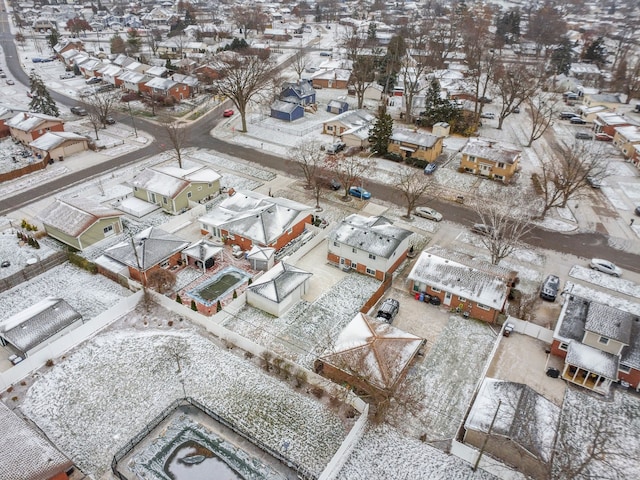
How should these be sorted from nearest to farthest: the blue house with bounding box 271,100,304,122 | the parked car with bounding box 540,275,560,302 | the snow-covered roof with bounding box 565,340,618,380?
the snow-covered roof with bounding box 565,340,618,380
the parked car with bounding box 540,275,560,302
the blue house with bounding box 271,100,304,122

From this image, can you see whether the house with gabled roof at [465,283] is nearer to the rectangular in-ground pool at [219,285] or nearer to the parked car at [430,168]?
the rectangular in-ground pool at [219,285]

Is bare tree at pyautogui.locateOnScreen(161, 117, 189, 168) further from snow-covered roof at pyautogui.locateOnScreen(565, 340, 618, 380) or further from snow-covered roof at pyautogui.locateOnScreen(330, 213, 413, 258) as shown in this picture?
snow-covered roof at pyautogui.locateOnScreen(565, 340, 618, 380)

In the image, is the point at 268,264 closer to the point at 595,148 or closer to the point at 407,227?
the point at 407,227

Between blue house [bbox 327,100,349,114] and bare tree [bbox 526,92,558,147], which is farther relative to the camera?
blue house [bbox 327,100,349,114]

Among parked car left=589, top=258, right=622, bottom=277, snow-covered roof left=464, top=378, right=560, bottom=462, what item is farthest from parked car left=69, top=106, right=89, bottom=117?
parked car left=589, top=258, right=622, bottom=277

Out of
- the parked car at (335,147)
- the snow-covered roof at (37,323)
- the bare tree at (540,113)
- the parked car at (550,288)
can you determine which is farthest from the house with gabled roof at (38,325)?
the bare tree at (540,113)

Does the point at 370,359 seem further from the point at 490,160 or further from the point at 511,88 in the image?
the point at 511,88
